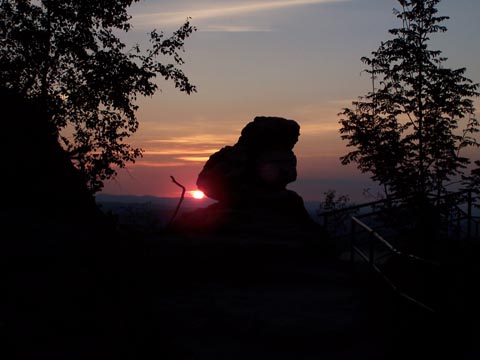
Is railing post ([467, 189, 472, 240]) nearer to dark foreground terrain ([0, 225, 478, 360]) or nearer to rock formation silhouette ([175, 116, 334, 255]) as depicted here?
dark foreground terrain ([0, 225, 478, 360])

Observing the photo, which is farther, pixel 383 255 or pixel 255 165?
pixel 255 165

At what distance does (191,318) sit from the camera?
8539 millimetres

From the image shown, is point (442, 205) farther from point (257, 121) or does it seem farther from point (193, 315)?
point (257, 121)

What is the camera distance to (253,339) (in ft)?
24.4

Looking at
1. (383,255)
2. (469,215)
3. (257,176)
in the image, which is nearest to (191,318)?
(383,255)

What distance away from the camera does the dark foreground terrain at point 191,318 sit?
6258 mm

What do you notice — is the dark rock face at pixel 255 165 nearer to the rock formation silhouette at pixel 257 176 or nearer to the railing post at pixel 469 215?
the rock formation silhouette at pixel 257 176

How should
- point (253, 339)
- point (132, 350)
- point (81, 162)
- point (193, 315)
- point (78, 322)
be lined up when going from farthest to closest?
1. point (81, 162)
2. point (193, 315)
3. point (253, 339)
4. point (78, 322)
5. point (132, 350)

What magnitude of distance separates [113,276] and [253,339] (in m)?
2.23

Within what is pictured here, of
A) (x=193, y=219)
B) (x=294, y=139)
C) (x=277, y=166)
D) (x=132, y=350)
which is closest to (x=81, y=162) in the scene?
(x=193, y=219)

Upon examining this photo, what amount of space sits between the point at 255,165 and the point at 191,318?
791 inches

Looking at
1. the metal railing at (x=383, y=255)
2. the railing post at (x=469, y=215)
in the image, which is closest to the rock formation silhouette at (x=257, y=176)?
the railing post at (x=469, y=215)

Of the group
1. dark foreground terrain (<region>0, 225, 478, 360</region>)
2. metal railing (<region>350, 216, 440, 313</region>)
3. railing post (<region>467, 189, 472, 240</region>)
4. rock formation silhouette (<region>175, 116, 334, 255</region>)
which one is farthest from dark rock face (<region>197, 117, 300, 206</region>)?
dark foreground terrain (<region>0, 225, 478, 360</region>)

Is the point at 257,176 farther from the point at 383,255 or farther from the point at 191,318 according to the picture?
the point at 191,318
